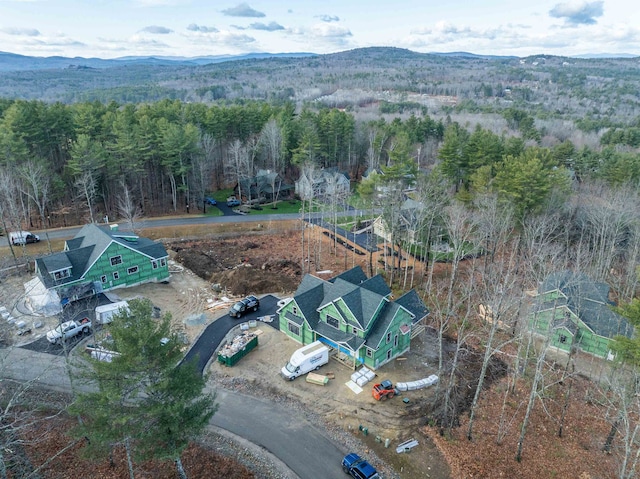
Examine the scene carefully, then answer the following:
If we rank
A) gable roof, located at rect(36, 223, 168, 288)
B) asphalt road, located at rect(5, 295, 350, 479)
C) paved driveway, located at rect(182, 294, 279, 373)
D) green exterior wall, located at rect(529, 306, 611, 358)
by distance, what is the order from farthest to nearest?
gable roof, located at rect(36, 223, 168, 288) → green exterior wall, located at rect(529, 306, 611, 358) → paved driveway, located at rect(182, 294, 279, 373) → asphalt road, located at rect(5, 295, 350, 479)

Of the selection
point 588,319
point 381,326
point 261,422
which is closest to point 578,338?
point 588,319

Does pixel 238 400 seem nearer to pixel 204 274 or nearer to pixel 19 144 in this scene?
pixel 204 274

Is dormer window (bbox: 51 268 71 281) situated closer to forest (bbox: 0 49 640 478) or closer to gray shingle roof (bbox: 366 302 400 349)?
forest (bbox: 0 49 640 478)

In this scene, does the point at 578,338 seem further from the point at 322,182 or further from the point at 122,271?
the point at 322,182

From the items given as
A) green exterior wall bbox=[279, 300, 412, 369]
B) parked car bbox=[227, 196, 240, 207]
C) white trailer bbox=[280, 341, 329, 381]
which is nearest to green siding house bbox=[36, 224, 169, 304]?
green exterior wall bbox=[279, 300, 412, 369]

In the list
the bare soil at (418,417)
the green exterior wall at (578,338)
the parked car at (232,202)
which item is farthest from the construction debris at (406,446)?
the parked car at (232,202)

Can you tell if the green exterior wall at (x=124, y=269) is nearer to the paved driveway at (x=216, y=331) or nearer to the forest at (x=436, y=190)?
the paved driveway at (x=216, y=331)
